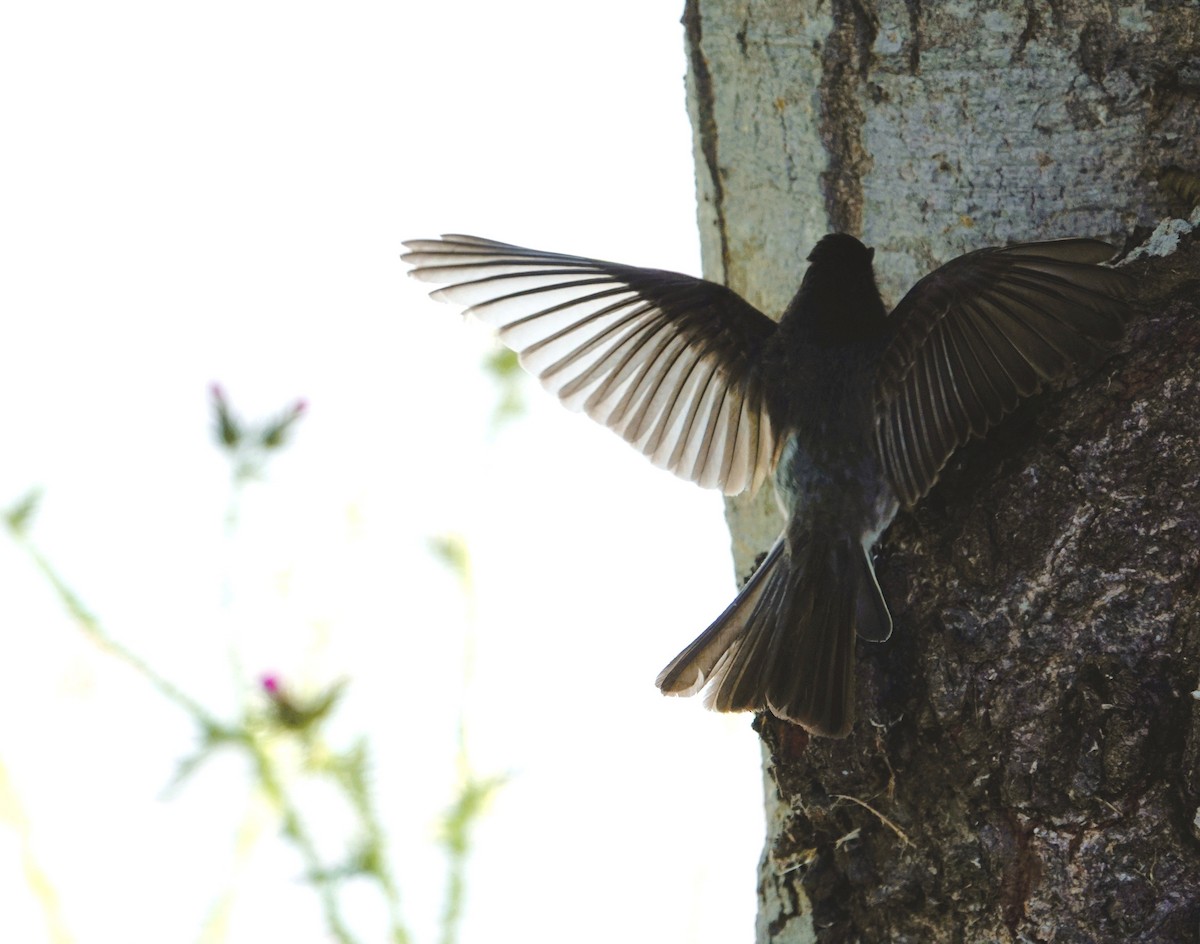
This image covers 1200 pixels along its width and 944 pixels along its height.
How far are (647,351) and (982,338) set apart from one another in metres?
0.57

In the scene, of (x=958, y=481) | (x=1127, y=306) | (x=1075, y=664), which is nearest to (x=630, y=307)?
(x=958, y=481)

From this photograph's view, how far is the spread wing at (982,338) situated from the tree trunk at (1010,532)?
36mm

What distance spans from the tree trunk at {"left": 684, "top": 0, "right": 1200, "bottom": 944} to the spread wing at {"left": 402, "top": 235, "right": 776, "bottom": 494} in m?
0.20

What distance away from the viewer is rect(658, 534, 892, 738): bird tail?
1.67m

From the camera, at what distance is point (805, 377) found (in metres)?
2.03

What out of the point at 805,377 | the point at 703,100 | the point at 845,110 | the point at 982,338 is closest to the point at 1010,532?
the point at 982,338

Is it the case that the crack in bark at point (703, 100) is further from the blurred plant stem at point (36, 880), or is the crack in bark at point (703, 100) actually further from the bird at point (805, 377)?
the blurred plant stem at point (36, 880)

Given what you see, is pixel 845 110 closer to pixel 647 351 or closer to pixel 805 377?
pixel 805 377

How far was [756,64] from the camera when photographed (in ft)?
6.38

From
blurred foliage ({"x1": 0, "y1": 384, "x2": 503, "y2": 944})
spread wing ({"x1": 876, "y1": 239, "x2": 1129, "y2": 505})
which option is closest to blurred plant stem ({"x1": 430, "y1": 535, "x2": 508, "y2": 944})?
blurred foliage ({"x1": 0, "y1": 384, "x2": 503, "y2": 944})

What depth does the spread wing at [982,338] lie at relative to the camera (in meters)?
1.66

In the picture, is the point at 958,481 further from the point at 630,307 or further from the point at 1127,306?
the point at 630,307

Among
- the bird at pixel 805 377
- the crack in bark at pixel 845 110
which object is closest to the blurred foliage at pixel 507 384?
the bird at pixel 805 377

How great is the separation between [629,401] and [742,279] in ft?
0.89
